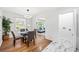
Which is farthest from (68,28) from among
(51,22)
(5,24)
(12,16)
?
(5,24)

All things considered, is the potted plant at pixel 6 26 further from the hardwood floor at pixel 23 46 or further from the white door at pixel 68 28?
the white door at pixel 68 28

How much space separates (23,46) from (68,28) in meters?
0.94

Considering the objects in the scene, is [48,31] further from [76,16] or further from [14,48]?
[14,48]

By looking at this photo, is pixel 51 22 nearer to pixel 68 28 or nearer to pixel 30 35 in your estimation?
pixel 68 28

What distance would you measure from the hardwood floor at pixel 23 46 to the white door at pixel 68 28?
0.33 m

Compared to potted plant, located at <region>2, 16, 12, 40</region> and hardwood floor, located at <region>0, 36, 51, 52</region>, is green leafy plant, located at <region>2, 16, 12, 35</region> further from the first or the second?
hardwood floor, located at <region>0, 36, 51, 52</region>

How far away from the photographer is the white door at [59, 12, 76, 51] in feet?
5.70

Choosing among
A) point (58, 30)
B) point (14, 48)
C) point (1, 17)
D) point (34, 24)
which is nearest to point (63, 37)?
point (58, 30)

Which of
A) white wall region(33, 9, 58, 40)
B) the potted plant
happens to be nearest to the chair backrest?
white wall region(33, 9, 58, 40)

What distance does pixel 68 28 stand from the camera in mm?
1774

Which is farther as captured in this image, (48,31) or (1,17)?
(48,31)
